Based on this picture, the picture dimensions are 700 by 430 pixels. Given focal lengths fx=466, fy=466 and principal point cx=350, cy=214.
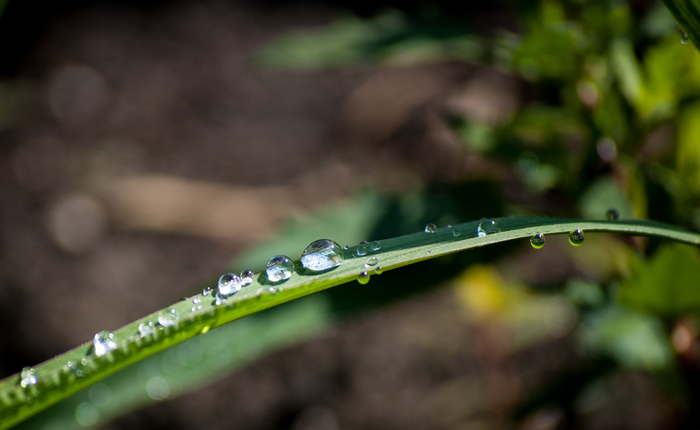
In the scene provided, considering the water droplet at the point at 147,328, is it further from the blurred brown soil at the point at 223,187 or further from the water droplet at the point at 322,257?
the blurred brown soil at the point at 223,187

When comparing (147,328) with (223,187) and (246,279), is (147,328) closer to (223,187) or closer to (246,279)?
(246,279)

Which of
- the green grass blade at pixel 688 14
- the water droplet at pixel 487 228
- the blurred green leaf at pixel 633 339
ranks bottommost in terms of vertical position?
the blurred green leaf at pixel 633 339

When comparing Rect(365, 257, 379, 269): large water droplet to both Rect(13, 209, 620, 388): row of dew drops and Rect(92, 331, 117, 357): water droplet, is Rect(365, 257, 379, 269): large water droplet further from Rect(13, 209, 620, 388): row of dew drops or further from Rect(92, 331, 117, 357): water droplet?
Rect(92, 331, 117, 357): water droplet

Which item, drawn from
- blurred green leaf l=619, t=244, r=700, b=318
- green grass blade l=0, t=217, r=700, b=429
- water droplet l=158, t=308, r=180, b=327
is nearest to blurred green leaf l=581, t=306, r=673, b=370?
blurred green leaf l=619, t=244, r=700, b=318

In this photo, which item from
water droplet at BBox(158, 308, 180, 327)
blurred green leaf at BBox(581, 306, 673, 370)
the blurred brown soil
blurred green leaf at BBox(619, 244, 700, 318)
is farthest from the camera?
the blurred brown soil

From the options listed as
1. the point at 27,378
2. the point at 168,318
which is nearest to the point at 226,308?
the point at 168,318

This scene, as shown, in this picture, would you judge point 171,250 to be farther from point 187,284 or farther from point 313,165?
point 313,165

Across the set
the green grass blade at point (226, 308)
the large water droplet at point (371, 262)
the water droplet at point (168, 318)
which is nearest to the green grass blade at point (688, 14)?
the green grass blade at point (226, 308)
